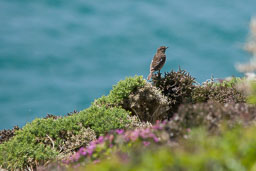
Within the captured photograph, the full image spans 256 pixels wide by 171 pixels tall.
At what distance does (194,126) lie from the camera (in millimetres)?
5602

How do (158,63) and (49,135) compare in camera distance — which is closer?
(49,135)

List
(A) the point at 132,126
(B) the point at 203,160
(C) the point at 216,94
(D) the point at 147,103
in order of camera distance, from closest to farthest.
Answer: (B) the point at 203,160 → (A) the point at 132,126 → (D) the point at 147,103 → (C) the point at 216,94

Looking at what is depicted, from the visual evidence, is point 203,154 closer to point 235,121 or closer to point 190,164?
point 190,164

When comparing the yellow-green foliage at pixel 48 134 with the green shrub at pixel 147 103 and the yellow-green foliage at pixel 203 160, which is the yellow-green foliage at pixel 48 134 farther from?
the yellow-green foliage at pixel 203 160

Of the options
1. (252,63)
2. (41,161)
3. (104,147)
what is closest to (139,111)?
(41,161)

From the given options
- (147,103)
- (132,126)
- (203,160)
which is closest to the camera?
(203,160)

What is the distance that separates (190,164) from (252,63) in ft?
15.9

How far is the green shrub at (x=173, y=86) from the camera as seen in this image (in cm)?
1194

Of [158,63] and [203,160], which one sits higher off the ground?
[158,63]

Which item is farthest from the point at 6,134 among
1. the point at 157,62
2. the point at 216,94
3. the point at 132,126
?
the point at 216,94

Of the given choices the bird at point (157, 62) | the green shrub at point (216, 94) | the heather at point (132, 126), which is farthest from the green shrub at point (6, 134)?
the green shrub at point (216, 94)

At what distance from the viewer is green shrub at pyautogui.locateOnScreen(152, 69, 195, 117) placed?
11.9 metres

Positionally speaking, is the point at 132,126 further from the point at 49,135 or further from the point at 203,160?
the point at 203,160

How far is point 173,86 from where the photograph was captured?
1210 cm
